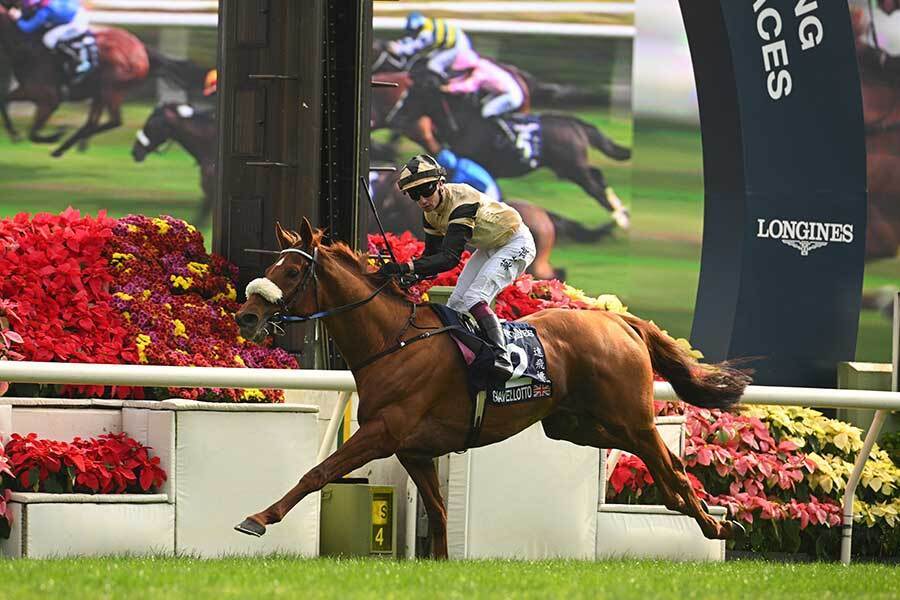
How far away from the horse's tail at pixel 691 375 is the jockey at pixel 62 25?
12.9 meters

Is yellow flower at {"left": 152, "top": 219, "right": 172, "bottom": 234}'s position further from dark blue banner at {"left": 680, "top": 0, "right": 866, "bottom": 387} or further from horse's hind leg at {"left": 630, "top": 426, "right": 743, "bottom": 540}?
dark blue banner at {"left": 680, "top": 0, "right": 866, "bottom": 387}

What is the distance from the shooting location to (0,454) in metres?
6.35

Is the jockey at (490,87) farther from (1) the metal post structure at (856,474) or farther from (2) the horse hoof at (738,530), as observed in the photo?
(2) the horse hoof at (738,530)

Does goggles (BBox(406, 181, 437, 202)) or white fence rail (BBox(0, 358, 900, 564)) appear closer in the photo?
white fence rail (BBox(0, 358, 900, 564))

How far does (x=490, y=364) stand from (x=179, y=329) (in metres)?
2.04

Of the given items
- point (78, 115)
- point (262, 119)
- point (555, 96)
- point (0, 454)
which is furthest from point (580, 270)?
point (0, 454)

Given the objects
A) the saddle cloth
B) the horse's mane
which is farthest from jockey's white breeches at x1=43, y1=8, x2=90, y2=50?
the saddle cloth

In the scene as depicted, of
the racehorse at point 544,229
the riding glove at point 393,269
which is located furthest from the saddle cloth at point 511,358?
the racehorse at point 544,229

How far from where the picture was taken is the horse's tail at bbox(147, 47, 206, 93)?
1867 cm

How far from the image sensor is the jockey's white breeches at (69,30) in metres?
18.6

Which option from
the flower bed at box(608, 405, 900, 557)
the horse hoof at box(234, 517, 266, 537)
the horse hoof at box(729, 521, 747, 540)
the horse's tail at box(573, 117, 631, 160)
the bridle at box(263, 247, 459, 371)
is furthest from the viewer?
the horse's tail at box(573, 117, 631, 160)

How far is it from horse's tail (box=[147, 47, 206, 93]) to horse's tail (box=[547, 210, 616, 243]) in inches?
178

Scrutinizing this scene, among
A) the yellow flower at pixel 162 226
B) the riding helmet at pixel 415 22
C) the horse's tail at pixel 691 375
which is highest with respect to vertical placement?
the riding helmet at pixel 415 22

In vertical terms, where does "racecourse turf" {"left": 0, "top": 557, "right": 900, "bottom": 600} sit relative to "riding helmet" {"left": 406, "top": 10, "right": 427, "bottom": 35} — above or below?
below
